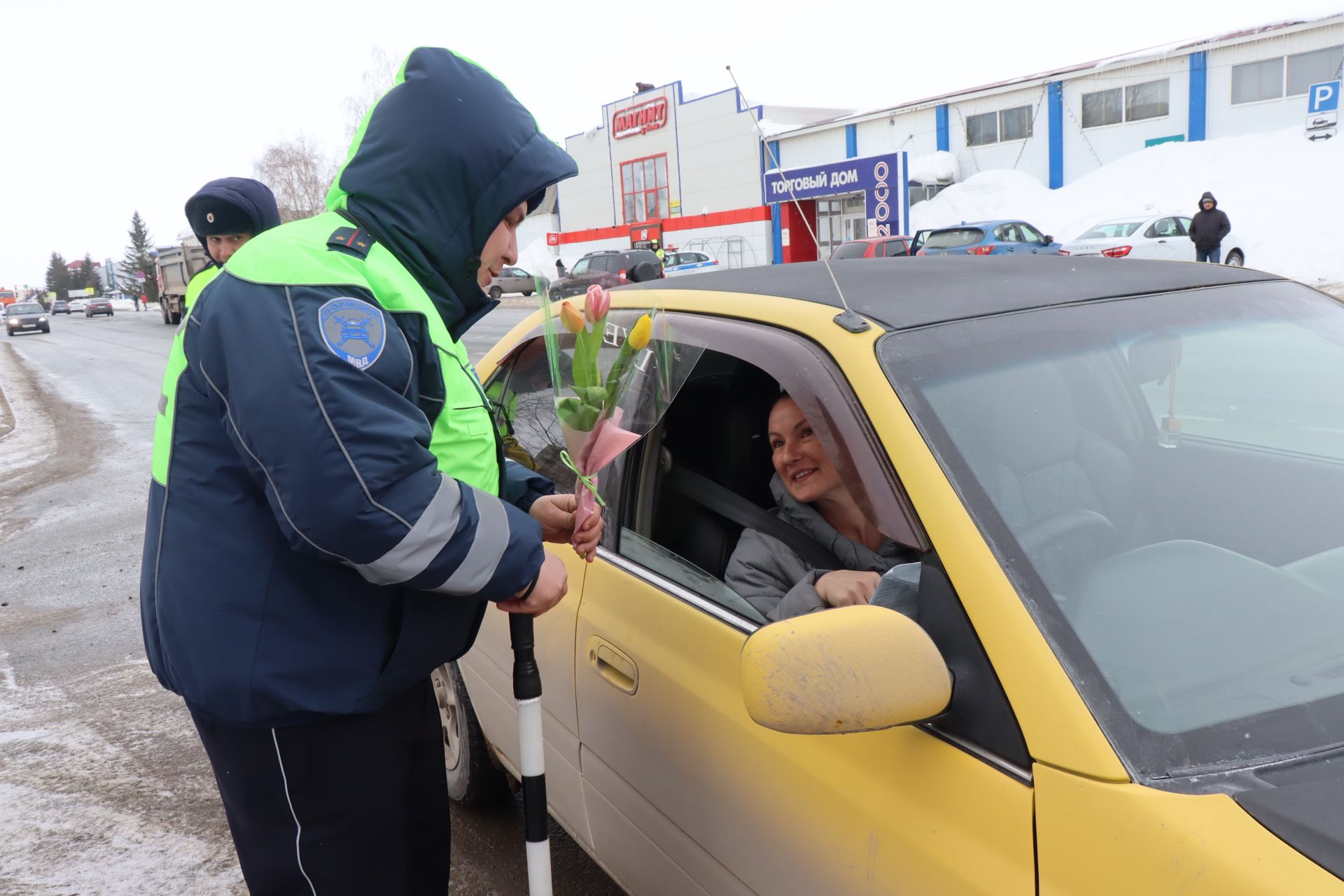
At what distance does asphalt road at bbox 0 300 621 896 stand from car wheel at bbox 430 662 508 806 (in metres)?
0.10

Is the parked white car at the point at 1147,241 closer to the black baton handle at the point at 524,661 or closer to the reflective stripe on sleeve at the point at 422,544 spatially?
the black baton handle at the point at 524,661

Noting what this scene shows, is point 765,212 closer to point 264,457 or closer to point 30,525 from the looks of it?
point 30,525

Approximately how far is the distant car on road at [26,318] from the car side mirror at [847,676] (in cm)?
5660

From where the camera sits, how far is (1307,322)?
213 cm

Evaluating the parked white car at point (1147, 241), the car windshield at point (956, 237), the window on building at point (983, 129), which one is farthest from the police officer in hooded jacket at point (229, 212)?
the window on building at point (983, 129)

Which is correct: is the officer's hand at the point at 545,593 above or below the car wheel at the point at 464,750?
above

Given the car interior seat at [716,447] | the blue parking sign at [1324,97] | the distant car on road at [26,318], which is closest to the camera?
the car interior seat at [716,447]

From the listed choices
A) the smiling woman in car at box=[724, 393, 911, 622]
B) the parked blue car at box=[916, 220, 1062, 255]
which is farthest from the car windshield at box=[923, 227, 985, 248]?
the smiling woman in car at box=[724, 393, 911, 622]

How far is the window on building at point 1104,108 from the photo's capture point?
3344 centimetres

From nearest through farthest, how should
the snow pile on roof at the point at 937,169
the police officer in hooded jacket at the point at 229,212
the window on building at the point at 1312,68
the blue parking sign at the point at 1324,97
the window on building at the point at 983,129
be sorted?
1. the police officer in hooded jacket at the point at 229,212
2. the blue parking sign at the point at 1324,97
3. the window on building at the point at 1312,68
4. the window on building at the point at 983,129
5. the snow pile on roof at the point at 937,169

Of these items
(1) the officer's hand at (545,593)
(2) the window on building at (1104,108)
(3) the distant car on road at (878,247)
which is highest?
(2) the window on building at (1104,108)

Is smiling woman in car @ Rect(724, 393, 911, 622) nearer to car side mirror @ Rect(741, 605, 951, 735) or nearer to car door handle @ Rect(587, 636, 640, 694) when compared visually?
car door handle @ Rect(587, 636, 640, 694)

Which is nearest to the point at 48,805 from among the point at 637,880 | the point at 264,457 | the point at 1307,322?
the point at 637,880

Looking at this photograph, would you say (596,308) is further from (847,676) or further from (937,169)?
(937,169)
